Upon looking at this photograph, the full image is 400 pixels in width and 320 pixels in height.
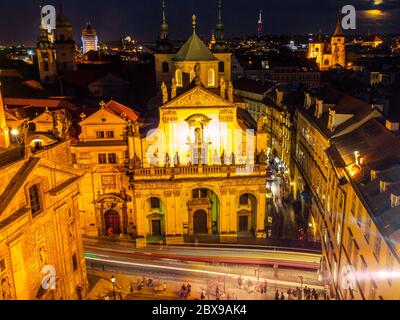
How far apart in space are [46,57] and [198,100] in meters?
58.8

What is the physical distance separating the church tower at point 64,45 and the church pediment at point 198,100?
62.0 m

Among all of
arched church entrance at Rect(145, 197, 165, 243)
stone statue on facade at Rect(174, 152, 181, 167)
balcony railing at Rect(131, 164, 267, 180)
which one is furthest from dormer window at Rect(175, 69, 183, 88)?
arched church entrance at Rect(145, 197, 165, 243)

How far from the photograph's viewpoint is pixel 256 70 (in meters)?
120

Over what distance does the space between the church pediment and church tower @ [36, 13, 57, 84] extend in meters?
57.1

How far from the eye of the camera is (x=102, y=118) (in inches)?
1743

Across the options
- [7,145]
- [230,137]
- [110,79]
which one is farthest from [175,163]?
[110,79]

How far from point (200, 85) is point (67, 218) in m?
21.1

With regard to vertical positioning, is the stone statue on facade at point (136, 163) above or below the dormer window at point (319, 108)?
Result: below

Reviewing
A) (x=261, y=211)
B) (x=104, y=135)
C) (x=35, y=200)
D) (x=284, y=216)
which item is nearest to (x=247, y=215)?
(x=261, y=211)

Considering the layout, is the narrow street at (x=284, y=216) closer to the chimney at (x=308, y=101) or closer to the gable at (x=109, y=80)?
the chimney at (x=308, y=101)

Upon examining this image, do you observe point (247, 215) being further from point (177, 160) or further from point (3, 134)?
point (3, 134)

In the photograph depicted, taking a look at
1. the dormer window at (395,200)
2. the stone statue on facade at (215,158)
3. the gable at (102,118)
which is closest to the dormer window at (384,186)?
the dormer window at (395,200)

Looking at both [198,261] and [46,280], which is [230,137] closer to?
[198,261]

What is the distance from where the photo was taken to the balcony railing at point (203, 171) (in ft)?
145
